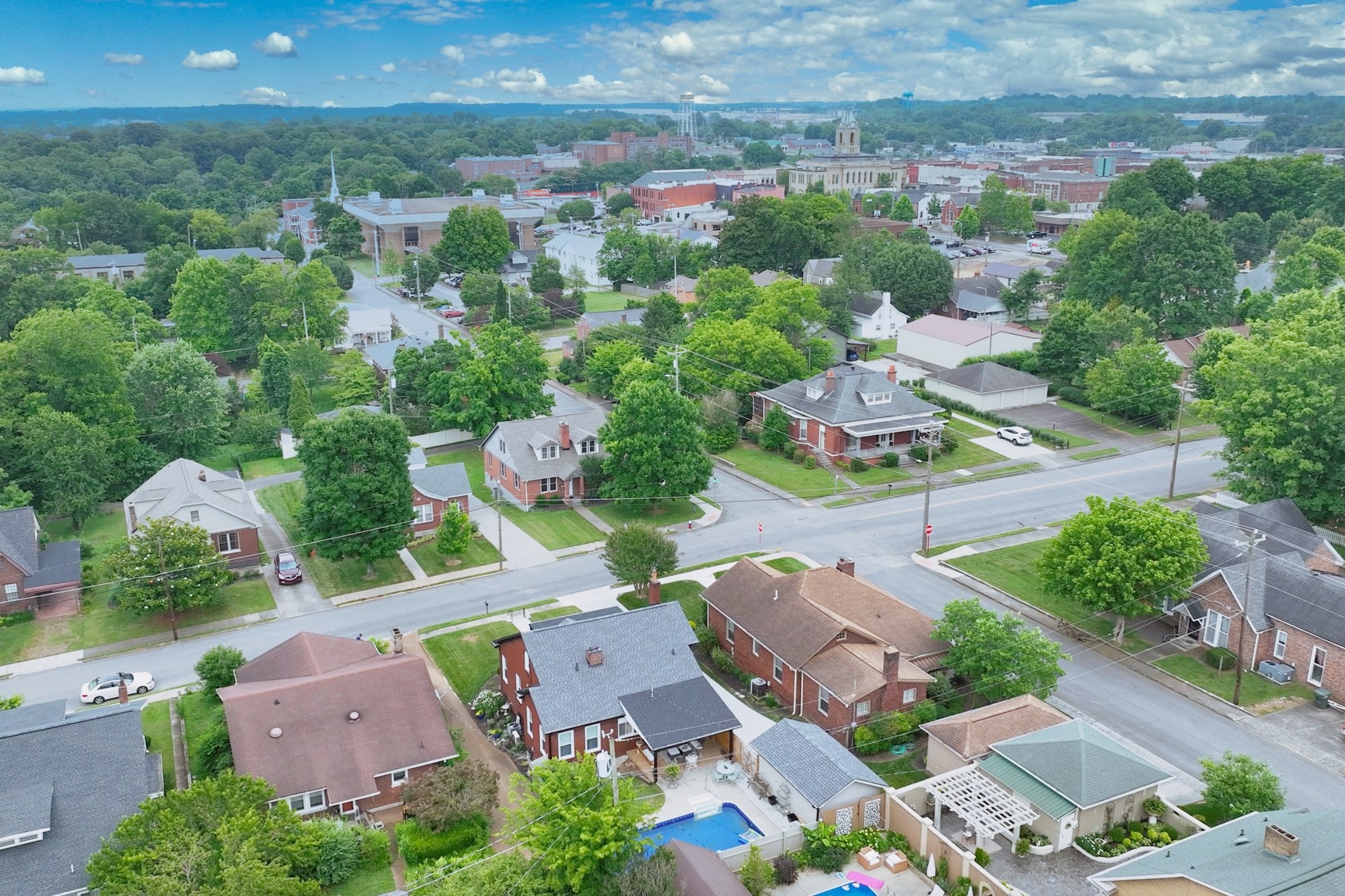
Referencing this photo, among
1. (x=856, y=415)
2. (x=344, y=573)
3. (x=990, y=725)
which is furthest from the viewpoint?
(x=856, y=415)

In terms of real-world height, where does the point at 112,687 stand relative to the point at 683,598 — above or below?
below

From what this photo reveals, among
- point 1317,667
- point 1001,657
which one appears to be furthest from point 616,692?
point 1317,667

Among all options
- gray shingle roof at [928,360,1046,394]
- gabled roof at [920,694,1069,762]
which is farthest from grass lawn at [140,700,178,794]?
gray shingle roof at [928,360,1046,394]

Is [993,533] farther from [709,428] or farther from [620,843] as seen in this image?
[620,843]

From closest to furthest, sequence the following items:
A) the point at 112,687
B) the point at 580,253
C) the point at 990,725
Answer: the point at 990,725
the point at 112,687
the point at 580,253

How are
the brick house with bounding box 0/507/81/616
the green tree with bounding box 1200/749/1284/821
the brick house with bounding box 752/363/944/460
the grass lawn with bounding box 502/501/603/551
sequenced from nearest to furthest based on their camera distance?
the green tree with bounding box 1200/749/1284/821
the brick house with bounding box 0/507/81/616
the grass lawn with bounding box 502/501/603/551
the brick house with bounding box 752/363/944/460

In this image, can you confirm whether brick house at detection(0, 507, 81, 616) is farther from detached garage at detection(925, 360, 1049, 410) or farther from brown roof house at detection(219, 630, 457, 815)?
detached garage at detection(925, 360, 1049, 410)

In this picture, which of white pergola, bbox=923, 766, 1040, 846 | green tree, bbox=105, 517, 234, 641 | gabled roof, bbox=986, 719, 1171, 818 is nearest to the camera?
white pergola, bbox=923, 766, 1040, 846

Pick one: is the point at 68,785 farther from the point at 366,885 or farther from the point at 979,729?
the point at 979,729

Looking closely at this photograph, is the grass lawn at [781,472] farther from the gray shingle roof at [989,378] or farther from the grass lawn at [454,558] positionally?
the grass lawn at [454,558]
